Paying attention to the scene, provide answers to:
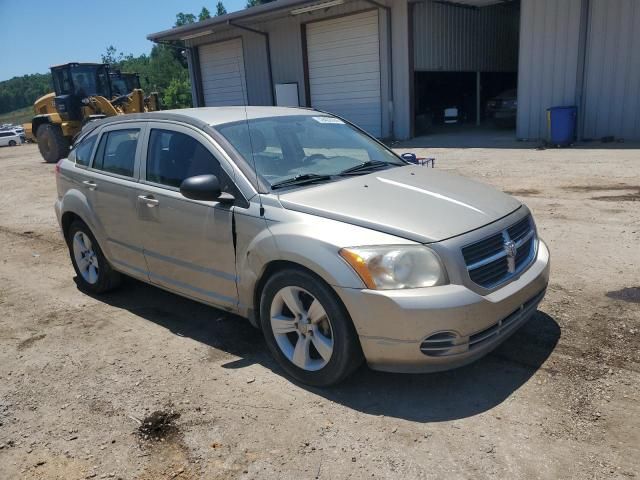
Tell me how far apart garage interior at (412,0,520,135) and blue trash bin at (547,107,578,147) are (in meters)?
Result: 4.84

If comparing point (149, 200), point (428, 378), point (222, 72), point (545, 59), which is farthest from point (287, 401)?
point (222, 72)

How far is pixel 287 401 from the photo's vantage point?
3.32 m

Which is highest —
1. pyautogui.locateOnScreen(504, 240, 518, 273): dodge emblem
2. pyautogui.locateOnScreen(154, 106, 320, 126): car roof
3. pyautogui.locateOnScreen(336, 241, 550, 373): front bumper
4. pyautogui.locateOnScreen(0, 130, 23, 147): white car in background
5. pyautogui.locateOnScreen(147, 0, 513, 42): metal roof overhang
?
pyautogui.locateOnScreen(147, 0, 513, 42): metal roof overhang

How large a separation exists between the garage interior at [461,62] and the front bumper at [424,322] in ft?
51.7

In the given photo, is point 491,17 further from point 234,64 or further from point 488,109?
point 234,64

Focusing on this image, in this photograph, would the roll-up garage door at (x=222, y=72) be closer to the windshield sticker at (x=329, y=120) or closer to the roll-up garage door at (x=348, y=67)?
the roll-up garage door at (x=348, y=67)

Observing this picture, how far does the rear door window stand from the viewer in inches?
183

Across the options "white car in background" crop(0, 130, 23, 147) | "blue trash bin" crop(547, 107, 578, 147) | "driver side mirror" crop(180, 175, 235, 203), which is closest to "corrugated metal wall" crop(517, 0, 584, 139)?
"blue trash bin" crop(547, 107, 578, 147)

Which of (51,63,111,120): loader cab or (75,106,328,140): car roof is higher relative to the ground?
(51,63,111,120): loader cab

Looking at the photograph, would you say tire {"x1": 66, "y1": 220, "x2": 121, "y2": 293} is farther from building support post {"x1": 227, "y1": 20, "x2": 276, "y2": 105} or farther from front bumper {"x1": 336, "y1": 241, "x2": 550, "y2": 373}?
building support post {"x1": 227, "y1": 20, "x2": 276, "y2": 105}

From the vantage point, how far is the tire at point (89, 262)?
17.1ft

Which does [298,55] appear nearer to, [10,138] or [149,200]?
[149,200]

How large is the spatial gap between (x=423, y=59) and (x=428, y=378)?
16.4 m

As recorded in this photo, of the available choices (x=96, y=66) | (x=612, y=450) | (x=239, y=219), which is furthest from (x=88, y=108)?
(x=612, y=450)
